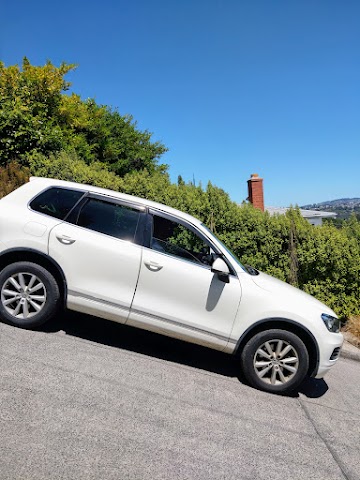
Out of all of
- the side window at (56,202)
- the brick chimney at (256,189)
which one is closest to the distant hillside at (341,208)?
the brick chimney at (256,189)

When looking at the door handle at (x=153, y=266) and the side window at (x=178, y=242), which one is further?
the side window at (x=178, y=242)

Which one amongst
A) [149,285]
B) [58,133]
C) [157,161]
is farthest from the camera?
[157,161]

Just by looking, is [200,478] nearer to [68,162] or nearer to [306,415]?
[306,415]

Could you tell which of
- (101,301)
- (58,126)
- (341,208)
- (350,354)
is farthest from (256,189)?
(341,208)

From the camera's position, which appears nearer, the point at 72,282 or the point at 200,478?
the point at 200,478

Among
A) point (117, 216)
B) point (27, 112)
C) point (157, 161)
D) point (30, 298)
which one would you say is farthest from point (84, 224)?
point (157, 161)

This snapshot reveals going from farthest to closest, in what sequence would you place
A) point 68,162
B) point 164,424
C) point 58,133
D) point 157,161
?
1. point 157,161
2. point 58,133
3. point 68,162
4. point 164,424

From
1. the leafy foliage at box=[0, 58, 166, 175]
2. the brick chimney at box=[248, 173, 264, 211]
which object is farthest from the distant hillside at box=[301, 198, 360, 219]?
the leafy foliage at box=[0, 58, 166, 175]

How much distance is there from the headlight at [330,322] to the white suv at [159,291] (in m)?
0.01

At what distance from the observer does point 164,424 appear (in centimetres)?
320

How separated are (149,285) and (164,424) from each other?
4.87 feet

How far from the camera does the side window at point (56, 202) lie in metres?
4.54

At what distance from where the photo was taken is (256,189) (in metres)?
20.2

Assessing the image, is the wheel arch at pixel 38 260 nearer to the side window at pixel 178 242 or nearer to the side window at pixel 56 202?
the side window at pixel 56 202
